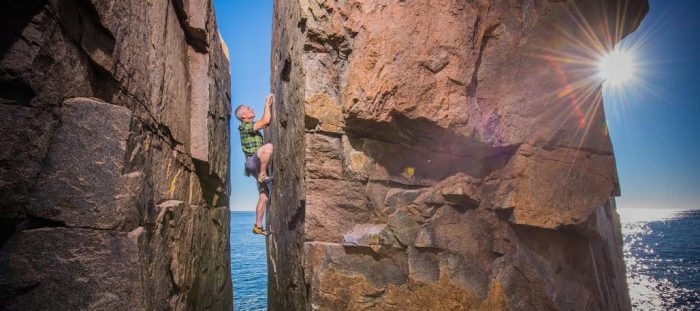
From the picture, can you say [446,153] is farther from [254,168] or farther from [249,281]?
[249,281]

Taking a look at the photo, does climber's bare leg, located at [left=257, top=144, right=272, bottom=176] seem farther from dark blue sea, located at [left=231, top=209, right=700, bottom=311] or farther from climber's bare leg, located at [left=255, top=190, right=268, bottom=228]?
dark blue sea, located at [left=231, top=209, right=700, bottom=311]

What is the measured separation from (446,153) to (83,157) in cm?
330

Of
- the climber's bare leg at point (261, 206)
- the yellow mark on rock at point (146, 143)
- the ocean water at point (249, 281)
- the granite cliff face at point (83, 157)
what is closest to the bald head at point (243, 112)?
the climber's bare leg at point (261, 206)

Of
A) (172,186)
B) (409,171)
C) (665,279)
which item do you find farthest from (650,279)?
(172,186)

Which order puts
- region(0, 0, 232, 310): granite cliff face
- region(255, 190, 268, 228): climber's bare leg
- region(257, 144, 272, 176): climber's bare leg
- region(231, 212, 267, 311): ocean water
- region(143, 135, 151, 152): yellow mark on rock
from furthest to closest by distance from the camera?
1. region(231, 212, 267, 311): ocean water
2. region(255, 190, 268, 228): climber's bare leg
3. region(257, 144, 272, 176): climber's bare leg
4. region(143, 135, 151, 152): yellow mark on rock
5. region(0, 0, 232, 310): granite cliff face

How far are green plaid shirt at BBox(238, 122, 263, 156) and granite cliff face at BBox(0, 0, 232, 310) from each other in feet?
11.7

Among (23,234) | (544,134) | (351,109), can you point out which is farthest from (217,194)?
(544,134)

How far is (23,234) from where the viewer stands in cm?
171

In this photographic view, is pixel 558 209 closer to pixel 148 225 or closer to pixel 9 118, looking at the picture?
pixel 148 225

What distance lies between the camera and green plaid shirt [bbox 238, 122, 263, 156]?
6824 millimetres

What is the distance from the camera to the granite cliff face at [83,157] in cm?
157

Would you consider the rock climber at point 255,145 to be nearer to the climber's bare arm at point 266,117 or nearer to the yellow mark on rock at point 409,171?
the climber's bare arm at point 266,117

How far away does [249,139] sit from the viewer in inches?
270

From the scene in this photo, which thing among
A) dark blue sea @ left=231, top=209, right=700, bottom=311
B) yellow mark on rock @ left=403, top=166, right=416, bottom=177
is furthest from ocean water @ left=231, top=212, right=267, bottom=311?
yellow mark on rock @ left=403, top=166, right=416, bottom=177
